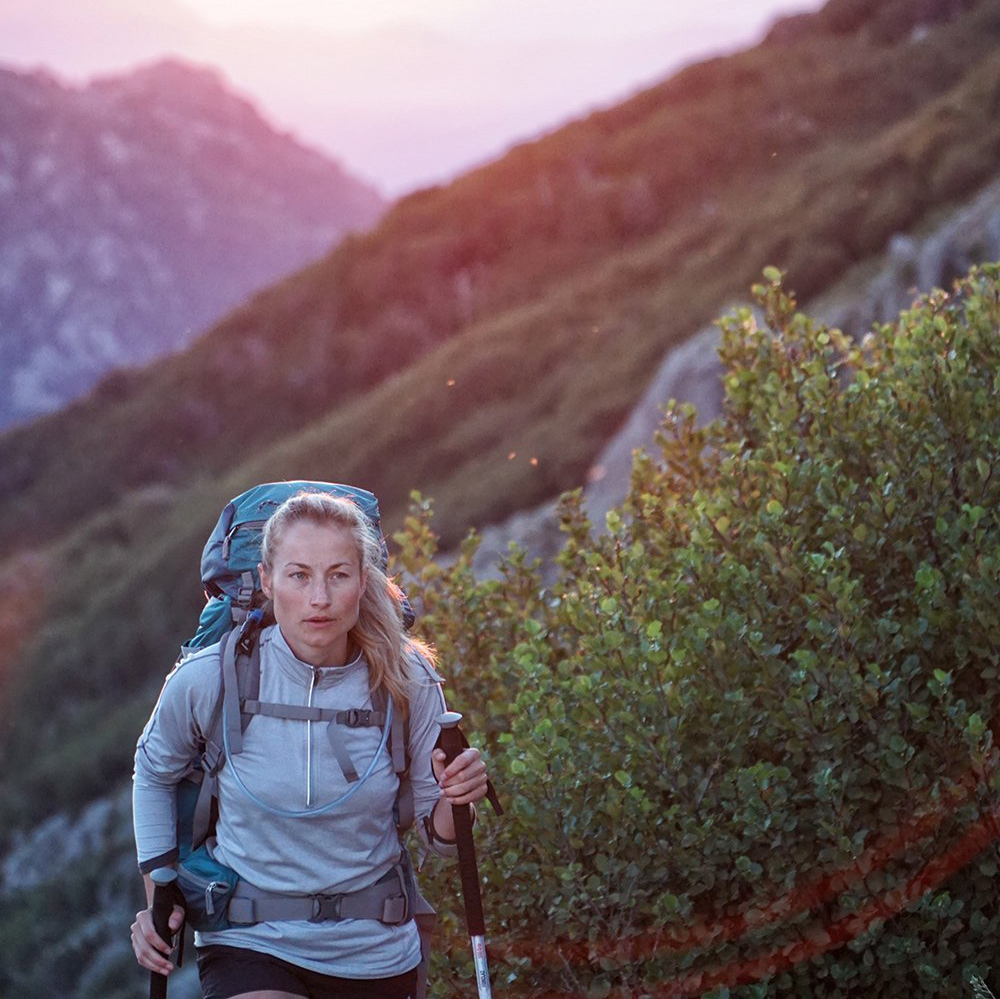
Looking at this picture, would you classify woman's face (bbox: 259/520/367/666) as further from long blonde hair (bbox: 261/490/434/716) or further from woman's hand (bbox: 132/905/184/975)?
woman's hand (bbox: 132/905/184/975)

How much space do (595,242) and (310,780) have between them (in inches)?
1507

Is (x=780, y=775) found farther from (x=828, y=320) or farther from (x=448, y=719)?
(x=828, y=320)

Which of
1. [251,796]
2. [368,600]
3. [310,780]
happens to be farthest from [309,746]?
[368,600]

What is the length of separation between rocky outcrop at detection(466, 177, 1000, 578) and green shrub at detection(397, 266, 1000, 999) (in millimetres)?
10533

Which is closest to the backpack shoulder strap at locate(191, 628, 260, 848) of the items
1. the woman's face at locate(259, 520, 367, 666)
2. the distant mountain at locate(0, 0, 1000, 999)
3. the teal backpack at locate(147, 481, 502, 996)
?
the teal backpack at locate(147, 481, 502, 996)

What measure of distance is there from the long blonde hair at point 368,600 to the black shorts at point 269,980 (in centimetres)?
74

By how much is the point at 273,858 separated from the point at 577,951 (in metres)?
1.31

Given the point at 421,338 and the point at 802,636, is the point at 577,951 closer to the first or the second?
the point at 802,636

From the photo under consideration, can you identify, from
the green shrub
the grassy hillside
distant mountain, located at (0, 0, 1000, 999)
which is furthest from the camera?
the grassy hillside

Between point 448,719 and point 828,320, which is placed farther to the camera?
point 828,320

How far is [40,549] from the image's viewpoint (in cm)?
5072

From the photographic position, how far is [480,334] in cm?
3688

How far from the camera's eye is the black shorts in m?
3.85

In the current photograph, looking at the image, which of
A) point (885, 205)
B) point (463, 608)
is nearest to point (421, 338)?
point (885, 205)
